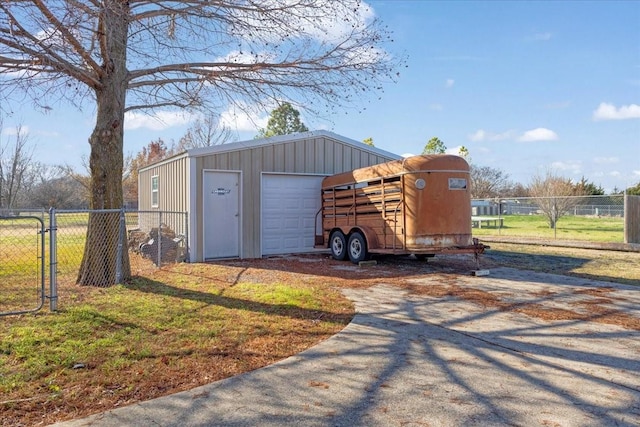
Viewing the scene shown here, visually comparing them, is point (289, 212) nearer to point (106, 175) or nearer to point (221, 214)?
point (221, 214)

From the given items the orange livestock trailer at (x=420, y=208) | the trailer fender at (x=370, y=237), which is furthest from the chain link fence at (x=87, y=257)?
the orange livestock trailer at (x=420, y=208)

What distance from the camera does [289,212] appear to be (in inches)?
471

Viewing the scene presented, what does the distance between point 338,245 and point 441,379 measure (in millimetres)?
7675

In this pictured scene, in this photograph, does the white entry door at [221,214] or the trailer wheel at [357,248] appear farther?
the white entry door at [221,214]

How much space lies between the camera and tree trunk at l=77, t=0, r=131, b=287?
706 cm

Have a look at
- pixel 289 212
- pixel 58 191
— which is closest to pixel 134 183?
pixel 58 191

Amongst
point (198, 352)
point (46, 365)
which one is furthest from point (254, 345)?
point (46, 365)

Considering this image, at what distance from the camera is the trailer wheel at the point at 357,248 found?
9922 mm

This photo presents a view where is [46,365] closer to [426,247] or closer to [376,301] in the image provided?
[376,301]

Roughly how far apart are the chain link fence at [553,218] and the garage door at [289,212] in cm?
932

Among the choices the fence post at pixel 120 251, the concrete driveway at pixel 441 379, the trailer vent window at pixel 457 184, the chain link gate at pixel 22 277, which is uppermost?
the trailer vent window at pixel 457 184

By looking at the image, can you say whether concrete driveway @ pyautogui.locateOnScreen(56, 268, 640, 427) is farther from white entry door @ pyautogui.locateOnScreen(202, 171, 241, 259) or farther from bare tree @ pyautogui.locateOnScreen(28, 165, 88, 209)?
bare tree @ pyautogui.locateOnScreen(28, 165, 88, 209)

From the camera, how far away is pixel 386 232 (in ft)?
30.6

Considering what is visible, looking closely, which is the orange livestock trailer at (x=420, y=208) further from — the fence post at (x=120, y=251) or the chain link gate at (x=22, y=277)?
the chain link gate at (x=22, y=277)
